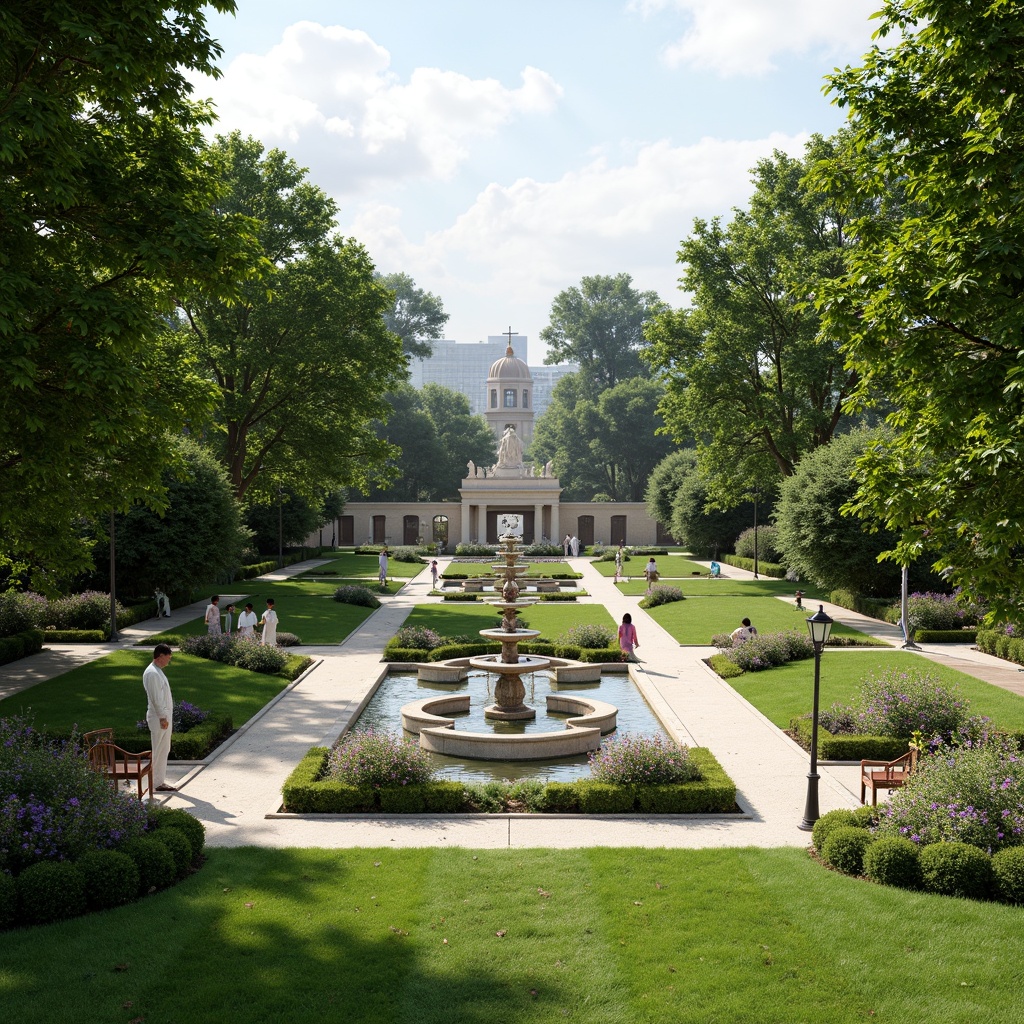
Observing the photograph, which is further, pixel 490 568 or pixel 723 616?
pixel 490 568

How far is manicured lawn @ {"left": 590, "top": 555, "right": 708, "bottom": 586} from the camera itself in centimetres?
4738

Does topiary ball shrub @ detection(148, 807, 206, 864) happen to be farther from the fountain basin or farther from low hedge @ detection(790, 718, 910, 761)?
low hedge @ detection(790, 718, 910, 761)

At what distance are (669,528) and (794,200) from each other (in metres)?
23.8

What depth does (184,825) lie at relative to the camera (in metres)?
10.0

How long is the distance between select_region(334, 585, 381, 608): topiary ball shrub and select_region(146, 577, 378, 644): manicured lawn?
29 centimetres

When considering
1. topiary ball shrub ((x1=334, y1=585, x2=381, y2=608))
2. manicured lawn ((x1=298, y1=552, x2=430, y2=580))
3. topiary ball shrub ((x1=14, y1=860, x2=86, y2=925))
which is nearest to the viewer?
topiary ball shrub ((x1=14, y1=860, x2=86, y2=925))

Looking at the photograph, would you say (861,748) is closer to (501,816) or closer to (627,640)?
(501,816)

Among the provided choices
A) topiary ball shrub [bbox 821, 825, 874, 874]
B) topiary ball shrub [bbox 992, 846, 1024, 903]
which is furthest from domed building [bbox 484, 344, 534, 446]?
topiary ball shrub [bbox 992, 846, 1024, 903]

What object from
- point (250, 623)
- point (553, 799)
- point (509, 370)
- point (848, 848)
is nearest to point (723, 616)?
point (250, 623)

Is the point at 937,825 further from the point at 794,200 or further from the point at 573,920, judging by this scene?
the point at 794,200

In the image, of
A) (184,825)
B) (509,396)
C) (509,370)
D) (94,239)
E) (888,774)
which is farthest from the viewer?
(509,396)

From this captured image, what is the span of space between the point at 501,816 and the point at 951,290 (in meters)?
7.97

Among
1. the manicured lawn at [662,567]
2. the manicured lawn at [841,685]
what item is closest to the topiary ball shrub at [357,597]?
the manicured lawn at [662,567]

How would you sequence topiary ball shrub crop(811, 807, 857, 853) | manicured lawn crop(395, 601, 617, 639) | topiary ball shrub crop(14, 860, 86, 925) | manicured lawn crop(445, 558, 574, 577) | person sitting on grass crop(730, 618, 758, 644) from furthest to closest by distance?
manicured lawn crop(445, 558, 574, 577) → manicured lawn crop(395, 601, 617, 639) → person sitting on grass crop(730, 618, 758, 644) → topiary ball shrub crop(811, 807, 857, 853) → topiary ball shrub crop(14, 860, 86, 925)
